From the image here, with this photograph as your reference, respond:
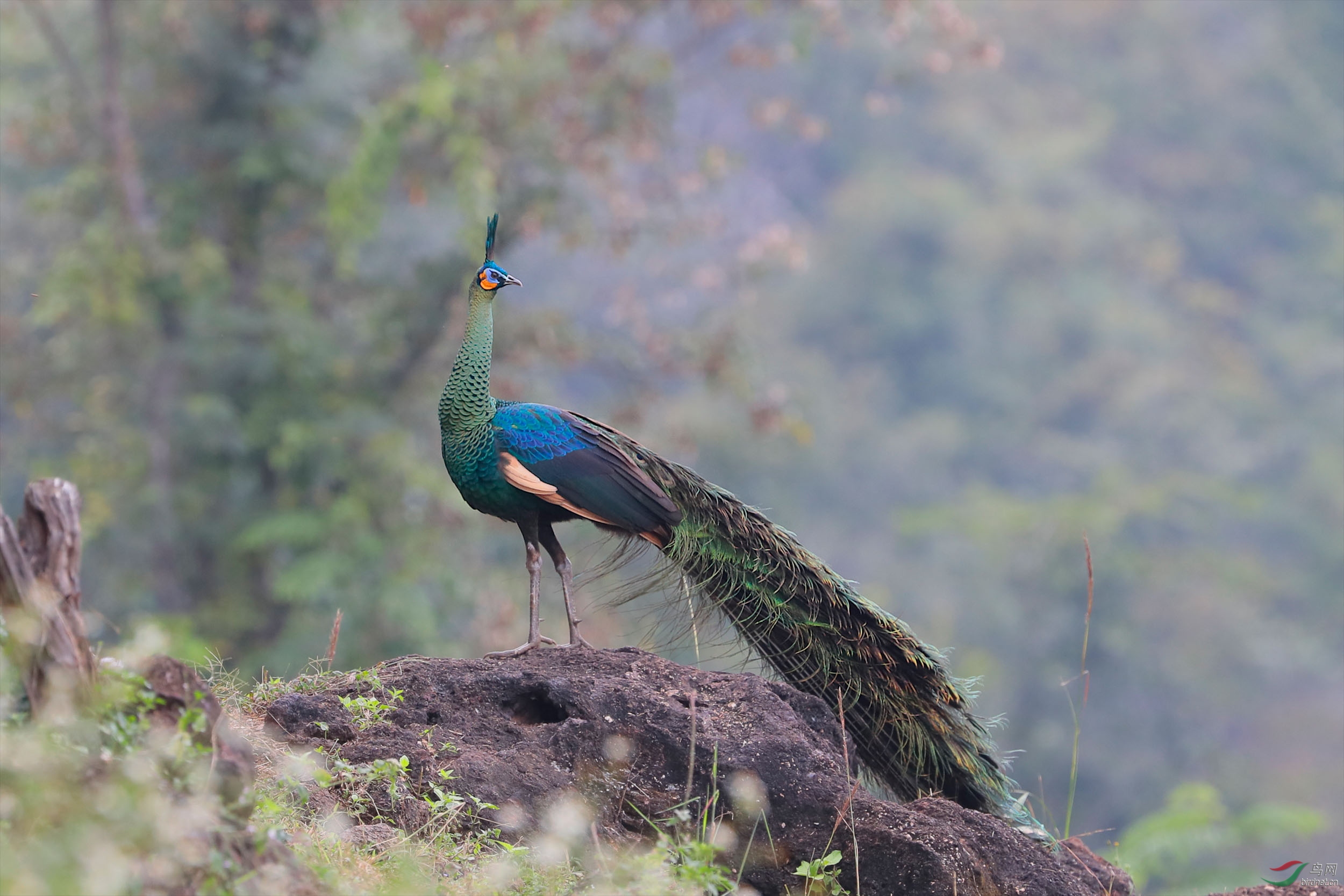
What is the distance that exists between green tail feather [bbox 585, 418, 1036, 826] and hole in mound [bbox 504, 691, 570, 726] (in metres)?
0.80

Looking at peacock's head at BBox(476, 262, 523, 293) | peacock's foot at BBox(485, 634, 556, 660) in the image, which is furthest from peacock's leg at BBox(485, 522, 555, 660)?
peacock's head at BBox(476, 262, 523, 293)

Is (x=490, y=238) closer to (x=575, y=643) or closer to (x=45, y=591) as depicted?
(x=575, y=643)

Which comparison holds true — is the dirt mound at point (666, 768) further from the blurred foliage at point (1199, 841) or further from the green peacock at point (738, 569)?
the blurred foliage at point (1199, 841)

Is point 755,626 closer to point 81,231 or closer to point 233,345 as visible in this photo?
point 233,345

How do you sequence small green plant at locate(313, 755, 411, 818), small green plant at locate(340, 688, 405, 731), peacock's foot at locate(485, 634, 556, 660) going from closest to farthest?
1. small green plant at locate(313, 755, 411, 818)
2. small green plant at locate(340, 688, 405, 731)
3. peacock's foot at locate(485, 634, 556, 660)

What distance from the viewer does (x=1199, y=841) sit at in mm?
11555

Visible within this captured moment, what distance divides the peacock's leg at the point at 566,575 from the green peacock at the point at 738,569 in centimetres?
1

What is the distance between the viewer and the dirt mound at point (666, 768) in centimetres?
477

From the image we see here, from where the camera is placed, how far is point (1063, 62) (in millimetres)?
45375

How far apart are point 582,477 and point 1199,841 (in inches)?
314

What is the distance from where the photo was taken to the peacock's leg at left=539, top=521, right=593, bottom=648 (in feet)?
19.1

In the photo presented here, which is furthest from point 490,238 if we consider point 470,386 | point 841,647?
point 841,647

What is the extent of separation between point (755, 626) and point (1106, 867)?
1572 mm

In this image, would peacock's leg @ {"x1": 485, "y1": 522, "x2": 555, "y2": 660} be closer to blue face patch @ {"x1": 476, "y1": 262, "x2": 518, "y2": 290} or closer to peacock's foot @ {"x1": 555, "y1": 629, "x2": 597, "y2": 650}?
peacock's foot @ {"x1": 555, "y1": 629, "x2": 597, "y2": 650}
